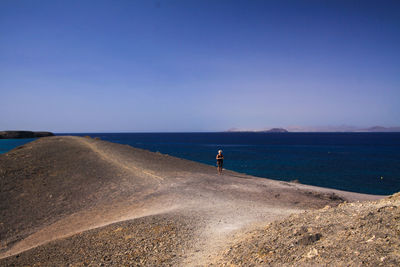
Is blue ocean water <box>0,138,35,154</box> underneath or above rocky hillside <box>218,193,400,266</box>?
underneath

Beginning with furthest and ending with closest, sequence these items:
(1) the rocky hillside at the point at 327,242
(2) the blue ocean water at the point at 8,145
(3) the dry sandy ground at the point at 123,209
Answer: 1. (2) the blue ocean water at the point at 8,145
2. (3) the dry sandy ground at the point at 123,209
3. (1) the rocky hillside at the point at 327,242

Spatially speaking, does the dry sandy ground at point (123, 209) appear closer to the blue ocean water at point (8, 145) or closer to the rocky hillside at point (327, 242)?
the rocky hillside at point (327, 242)

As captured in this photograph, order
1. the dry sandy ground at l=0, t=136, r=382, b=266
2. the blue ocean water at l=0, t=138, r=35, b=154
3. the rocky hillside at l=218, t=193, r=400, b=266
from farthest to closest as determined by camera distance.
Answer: the blue ocean water at l=0, t=138, r=35, b=154 → the dry sandy ground at l=0, t=136, r=382, b=266 → the rocky hillside at l=218, t=193, r=400, b=266

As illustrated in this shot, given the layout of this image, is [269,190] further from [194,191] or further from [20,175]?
[20,175]

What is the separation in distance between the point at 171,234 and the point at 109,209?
5.33 m

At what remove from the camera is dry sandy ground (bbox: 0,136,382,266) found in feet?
23.1

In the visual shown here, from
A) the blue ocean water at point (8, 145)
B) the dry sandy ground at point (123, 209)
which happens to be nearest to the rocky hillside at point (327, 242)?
the dry sandy ground at point (123, 209)

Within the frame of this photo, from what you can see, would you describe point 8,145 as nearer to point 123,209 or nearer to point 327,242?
point 123,209

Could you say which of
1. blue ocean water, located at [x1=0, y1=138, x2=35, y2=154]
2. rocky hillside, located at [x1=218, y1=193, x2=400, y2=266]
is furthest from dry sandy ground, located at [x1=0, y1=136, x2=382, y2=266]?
blue ocean water, located at [x1=0, y1=138, x2=35, y2=154]

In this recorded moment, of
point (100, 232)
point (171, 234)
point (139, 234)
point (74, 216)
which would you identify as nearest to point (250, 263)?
point (171, 234)

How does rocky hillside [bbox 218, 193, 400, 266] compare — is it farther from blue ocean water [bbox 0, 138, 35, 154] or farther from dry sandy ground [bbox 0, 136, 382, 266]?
blue ocean water [bbox 0, 138, 35, 154]

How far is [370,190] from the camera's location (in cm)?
2483

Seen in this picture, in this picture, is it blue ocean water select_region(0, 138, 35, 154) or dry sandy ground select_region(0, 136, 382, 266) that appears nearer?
dry sandy ground select_region(0, 136, 382, 266)

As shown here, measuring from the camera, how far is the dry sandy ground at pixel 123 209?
703 centimetres
